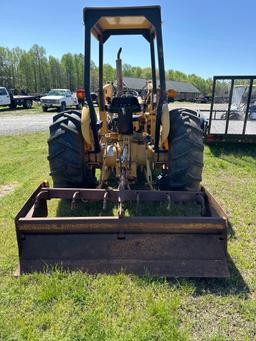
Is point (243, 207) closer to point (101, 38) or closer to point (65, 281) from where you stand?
point (65, 281)

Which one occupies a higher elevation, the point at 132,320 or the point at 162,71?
the point at 162,71

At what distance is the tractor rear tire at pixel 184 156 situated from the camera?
362 cm

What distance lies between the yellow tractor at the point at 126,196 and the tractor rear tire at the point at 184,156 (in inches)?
0.5

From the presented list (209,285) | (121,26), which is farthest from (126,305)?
(121,26)

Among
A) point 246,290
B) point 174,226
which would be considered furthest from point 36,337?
point 246,290

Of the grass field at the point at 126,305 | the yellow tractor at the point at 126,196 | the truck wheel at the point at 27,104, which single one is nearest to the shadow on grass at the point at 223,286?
the grass field at the point at 126,305

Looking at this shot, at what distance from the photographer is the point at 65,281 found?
8.79 feet

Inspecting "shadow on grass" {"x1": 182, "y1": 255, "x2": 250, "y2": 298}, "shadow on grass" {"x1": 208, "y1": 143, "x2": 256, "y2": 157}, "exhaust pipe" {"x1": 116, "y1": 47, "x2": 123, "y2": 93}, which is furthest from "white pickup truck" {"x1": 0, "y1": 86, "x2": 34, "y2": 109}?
"shadow on grass" {"x1": 182, "y1": 255, "x2": 250, "y2": 298}

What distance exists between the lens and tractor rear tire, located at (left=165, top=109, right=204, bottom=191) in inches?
143

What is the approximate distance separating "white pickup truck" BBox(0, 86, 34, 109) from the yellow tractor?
22547mm

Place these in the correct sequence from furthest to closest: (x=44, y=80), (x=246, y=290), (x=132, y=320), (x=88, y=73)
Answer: (x=44, y=80), (x=88, y=73), (x=246, y=290), (x=132, y=320)

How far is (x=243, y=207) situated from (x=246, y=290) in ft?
6.50

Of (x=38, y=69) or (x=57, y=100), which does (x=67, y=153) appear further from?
(x=38, y=69)

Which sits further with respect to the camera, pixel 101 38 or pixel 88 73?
pixel 101 38
